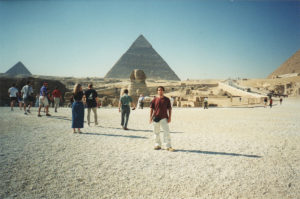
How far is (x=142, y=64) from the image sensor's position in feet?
332

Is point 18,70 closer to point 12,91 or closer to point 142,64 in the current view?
point 142,64

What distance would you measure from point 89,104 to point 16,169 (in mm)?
3138

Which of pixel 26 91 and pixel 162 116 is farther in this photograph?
pixel 26 91

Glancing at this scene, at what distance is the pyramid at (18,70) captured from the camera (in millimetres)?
78875

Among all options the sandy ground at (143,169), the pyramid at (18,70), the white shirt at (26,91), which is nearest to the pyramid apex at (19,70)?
the pyramid at (18,70)

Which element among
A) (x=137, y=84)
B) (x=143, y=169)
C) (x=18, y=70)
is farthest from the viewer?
(x=18, y=70)

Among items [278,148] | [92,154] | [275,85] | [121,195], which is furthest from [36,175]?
[275,85]

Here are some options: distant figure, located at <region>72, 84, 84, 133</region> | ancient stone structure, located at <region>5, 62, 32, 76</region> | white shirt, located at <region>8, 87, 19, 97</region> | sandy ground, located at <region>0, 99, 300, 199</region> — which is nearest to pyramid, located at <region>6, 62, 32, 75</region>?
ancient stone structure, located at <region>5, 62, 32, 76</region>

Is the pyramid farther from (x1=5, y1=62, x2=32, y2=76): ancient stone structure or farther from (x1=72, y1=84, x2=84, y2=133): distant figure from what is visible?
(x1=72, y1=84, x2=84, y2=133): distant figure

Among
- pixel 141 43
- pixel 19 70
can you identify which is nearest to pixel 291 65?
pixel 141 43

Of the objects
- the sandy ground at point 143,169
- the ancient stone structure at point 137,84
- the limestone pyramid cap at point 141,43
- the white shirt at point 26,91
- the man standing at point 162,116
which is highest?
the limestone pyramid cap at point 141,43

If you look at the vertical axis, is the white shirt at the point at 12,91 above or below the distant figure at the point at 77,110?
above

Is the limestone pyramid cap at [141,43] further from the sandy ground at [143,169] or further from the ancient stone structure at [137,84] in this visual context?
the sandy ground at [143,169]

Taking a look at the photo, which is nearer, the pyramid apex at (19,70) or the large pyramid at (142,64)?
the pyramid apex at (19,70)
